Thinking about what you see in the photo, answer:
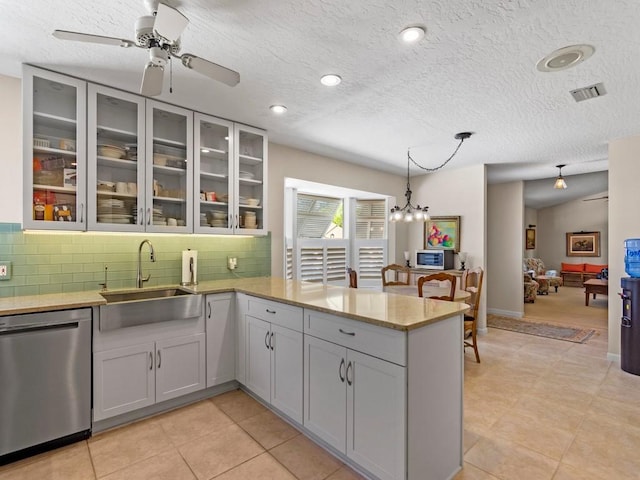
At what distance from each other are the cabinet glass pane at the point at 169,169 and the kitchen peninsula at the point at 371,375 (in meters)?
0.90

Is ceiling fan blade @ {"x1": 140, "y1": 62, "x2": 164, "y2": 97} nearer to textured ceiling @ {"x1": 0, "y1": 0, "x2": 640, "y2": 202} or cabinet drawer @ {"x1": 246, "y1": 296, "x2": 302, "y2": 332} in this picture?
textured ceiling @ {"x1": 0, "y1": 0, "x2": 640, "y2": 202}

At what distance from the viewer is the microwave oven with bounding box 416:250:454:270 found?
504cm

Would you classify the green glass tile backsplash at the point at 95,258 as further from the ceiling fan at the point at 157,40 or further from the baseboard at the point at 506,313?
the baseboard at the point at 506,313

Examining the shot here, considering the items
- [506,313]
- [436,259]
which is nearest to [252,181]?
[436,259]

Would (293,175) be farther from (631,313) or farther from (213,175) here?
(631,313)

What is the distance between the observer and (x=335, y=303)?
83.9 inches

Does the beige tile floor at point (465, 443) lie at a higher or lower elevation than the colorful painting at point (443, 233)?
lower

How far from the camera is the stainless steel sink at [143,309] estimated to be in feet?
7.39

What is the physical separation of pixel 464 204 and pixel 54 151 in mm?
4994

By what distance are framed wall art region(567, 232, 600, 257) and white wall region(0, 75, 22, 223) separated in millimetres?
13116

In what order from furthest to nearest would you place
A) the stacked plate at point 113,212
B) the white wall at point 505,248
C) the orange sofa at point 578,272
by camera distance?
the orange sofa at point 578,272
the white wall at point 505,248
the stacked plate at point 113,212

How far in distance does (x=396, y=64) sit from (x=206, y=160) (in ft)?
6.24

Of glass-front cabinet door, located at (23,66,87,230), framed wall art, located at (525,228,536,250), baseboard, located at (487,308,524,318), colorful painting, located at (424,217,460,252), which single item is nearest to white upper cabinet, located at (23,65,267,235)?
glass-front cabinet door, located at (23,66,87,230)

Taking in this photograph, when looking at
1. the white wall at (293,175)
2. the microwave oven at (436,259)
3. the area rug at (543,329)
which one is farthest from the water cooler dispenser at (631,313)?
the white wall at (293,175)
